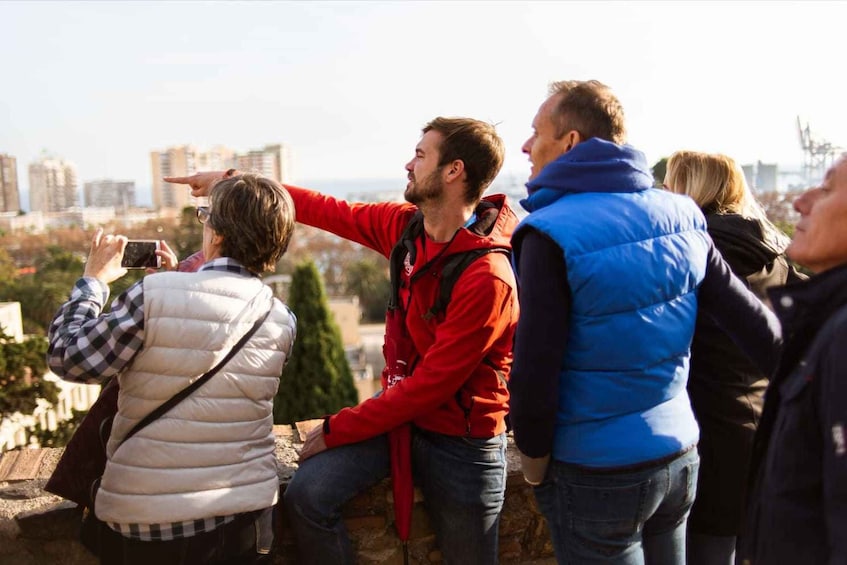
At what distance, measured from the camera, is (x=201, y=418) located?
188 cm

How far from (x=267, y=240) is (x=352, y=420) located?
612mm

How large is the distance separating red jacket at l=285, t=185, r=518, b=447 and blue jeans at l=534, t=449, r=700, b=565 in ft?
1.33

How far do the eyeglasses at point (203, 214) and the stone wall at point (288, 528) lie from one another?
829mm

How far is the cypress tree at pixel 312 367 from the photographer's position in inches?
702

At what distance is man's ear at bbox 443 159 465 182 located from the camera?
2484 mm

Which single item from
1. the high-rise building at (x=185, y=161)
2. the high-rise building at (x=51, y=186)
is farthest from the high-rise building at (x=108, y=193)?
the high-rise building at (x=185, y=161)

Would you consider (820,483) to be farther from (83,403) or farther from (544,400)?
(83,403)

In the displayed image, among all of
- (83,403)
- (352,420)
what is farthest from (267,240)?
(83,403)

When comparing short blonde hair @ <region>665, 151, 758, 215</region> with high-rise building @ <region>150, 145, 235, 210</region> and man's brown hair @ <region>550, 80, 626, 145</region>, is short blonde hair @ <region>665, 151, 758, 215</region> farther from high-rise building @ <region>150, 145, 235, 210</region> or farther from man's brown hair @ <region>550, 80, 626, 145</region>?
high-rise building @ <region>150, 145, 235, 210</region>

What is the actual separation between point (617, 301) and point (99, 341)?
111 centimetres

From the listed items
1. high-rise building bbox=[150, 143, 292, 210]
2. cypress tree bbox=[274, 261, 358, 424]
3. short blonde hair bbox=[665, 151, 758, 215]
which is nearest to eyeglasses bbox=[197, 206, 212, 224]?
short blonde hair bbox=[665, 151, 758, 215]

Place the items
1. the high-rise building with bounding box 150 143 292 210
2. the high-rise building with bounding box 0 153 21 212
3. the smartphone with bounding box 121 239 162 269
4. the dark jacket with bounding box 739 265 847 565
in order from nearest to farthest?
the dark jacket with bounding box 739 265 847 565, the smartphone with bounding box 121 239 162 269, the high-rise building with bounding box 0 153 21 212, the high-rise building with bounding box 150 143 292 210

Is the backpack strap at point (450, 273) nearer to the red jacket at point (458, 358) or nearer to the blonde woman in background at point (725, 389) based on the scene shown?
the red jacket at point (458, 358)

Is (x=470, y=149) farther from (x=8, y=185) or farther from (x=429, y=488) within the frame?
(x=8, y=185)
